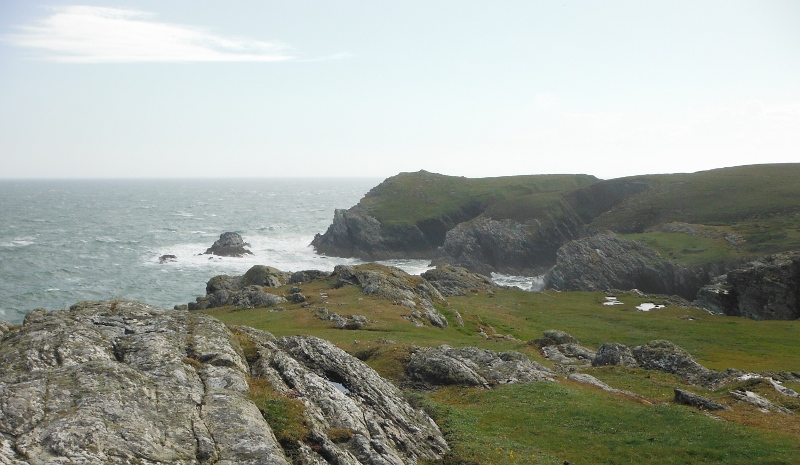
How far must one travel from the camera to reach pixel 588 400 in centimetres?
3325

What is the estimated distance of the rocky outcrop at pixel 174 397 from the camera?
48.4 feet

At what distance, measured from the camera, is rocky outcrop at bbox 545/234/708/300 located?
10669 centimetres

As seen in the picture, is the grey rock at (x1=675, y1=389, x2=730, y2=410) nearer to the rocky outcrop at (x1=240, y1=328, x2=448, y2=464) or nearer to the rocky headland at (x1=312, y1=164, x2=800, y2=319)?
the rocky outcrop at (x1=240, y1=328, x2=448, y2=464)

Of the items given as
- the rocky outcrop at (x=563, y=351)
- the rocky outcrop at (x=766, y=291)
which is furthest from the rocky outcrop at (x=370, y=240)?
the rocky outcrop at (x=563, y=351)

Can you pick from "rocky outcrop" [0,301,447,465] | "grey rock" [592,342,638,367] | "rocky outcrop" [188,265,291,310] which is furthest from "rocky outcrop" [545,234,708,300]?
"rocky outcrop" [0,301,447,465]

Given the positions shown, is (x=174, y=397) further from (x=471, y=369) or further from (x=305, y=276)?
(x=305, y=276)

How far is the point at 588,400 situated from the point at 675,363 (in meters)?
18.5

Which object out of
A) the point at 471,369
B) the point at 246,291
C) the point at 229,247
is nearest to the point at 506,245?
the point at 229,247

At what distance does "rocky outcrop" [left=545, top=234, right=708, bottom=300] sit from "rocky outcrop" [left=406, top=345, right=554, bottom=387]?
78826mm

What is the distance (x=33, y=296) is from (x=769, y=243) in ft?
502

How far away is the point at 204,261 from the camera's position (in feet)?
445

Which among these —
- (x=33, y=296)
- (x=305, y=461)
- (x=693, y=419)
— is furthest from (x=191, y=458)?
(x=33, y=296)

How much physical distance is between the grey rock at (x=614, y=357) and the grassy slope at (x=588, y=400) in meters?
2.90

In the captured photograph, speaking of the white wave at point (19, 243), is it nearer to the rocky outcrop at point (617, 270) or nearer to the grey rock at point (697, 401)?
the rocky outcrop at point (617, 270)
